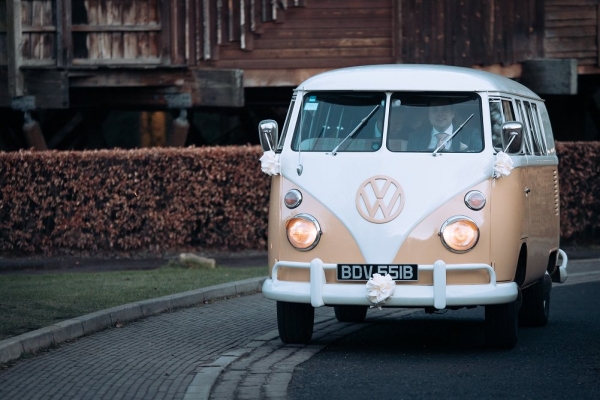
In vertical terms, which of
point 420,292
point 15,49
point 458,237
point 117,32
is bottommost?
point 420,292

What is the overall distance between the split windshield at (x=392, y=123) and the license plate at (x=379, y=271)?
1.03 metres

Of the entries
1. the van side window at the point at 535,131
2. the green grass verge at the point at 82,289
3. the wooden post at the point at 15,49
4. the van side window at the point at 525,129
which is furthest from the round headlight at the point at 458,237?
the wooden post at the point at 15,49

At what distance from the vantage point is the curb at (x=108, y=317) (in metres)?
9.25

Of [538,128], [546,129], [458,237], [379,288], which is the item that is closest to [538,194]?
[538,128]

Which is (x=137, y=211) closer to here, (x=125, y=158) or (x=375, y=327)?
(x=125, y=158)

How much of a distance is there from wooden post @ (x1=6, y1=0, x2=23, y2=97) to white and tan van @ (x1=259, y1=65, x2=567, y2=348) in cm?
1208

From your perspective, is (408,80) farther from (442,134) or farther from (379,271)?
(379,271)

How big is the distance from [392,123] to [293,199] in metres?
1.07

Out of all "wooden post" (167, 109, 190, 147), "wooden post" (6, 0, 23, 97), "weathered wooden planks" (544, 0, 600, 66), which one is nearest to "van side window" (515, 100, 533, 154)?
"wooden post" (167, 109, 190, 147)

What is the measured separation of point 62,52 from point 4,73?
1282 millimetres

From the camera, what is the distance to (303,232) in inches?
375

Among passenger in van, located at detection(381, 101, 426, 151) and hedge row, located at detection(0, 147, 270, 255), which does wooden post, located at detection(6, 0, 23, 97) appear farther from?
passenger in van, located at detection(381, 101, 426, 151)

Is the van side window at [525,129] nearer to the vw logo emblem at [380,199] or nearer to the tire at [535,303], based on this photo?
the tire at [535,303]

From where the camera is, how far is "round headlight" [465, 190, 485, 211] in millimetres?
9344
